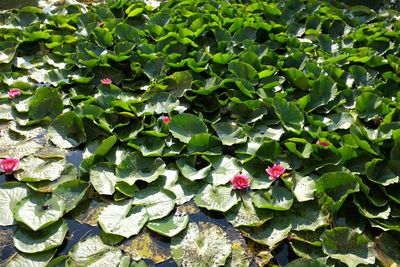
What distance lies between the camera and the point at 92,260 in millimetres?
2395

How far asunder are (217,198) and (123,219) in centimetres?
64

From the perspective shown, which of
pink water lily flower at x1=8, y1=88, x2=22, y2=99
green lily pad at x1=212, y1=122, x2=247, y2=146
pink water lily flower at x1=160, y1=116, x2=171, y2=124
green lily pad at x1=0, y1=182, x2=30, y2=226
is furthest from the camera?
pink water lily flower at x1=8, y1=88, x2=22, y2=99

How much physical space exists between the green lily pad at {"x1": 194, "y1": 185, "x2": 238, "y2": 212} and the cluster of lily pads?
1cm

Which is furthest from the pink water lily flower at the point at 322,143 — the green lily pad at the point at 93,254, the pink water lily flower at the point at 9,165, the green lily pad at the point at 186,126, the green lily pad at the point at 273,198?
the pink water lily flower at the point at 9,165

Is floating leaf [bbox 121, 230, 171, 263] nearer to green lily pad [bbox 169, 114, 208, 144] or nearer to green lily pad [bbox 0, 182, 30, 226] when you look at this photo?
green lily pad [bbox 0, 182, 30, 226]

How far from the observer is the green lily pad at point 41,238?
243 cm

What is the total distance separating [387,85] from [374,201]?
4.77 ft

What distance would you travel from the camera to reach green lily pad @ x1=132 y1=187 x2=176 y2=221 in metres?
2.67

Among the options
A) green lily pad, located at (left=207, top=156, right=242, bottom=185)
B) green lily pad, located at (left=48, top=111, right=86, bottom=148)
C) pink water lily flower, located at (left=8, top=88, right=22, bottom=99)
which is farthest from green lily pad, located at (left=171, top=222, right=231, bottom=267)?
pink water lily flower, located at (left=8, top=88, right=22, bottom=99)

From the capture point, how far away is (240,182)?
9.21 feet

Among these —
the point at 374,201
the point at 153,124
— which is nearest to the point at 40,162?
the point at 153,124

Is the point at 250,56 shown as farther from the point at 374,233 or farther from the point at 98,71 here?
the point at 374,233

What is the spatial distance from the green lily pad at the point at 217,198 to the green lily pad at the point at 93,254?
64cm

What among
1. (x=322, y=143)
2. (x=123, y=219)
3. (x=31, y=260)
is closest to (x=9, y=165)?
(x=31, y=260)
